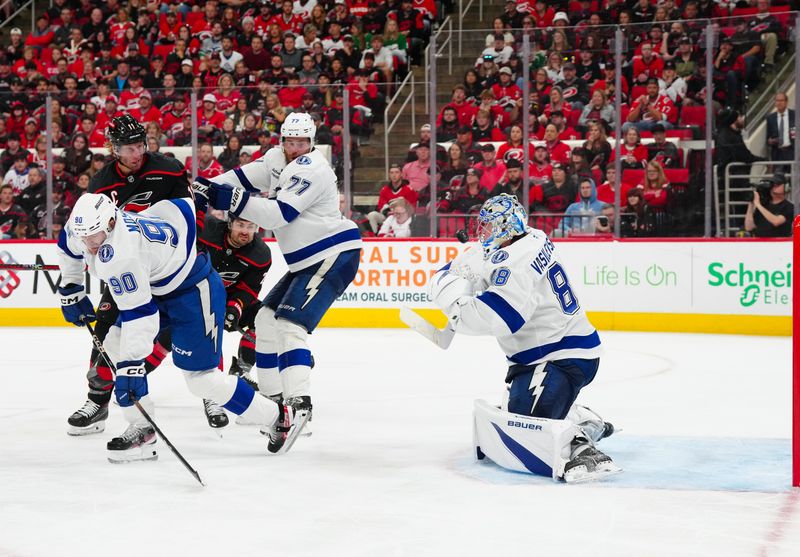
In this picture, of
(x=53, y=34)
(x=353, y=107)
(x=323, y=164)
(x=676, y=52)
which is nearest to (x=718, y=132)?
(x=676, y=52)

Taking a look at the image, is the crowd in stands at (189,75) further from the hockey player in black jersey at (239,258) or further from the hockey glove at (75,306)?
the hockey glove at (75,306)

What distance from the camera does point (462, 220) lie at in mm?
10031

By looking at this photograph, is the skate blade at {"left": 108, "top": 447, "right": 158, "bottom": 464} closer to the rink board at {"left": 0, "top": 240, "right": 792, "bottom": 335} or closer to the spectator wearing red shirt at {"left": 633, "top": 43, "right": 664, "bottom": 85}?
the rink board at {"left": 0, "top": 240, "right": 792, "bottom": 335}

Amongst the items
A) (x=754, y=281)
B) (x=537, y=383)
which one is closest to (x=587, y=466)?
(x=537, y=383)

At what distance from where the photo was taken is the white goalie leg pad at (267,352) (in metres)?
4.96

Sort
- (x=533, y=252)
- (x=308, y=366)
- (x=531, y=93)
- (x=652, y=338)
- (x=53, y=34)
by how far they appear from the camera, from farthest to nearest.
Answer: (x=53, y=34)
(x=531, y=93)
(x=652, y=338)
(x=308, y=366)
(x=533, y=252)

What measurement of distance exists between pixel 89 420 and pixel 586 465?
2.40 m

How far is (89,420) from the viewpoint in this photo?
500 cm

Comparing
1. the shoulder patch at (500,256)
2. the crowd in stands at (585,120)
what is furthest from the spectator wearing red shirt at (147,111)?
the shoulder patch at (500,256)

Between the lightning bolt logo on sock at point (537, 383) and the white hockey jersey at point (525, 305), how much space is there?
4 cm

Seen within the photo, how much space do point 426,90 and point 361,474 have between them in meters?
6.94

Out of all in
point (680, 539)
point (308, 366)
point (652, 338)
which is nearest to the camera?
point (680, 539)

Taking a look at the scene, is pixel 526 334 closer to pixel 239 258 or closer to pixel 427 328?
pixel 427 328

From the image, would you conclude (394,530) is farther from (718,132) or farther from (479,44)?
(479,44)
